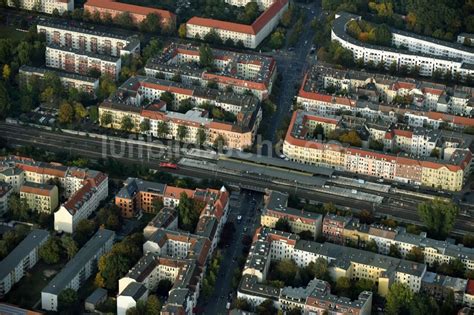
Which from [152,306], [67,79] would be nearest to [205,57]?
[67,79]

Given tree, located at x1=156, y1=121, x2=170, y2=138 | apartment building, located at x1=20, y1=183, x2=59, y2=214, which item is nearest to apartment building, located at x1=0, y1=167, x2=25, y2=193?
apartment building, located at x1=20, y1=183, x2=59, y2=214

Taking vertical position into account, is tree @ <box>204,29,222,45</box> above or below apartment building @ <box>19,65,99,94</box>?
above

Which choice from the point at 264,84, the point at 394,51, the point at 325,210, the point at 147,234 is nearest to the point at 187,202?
the point at 147,234

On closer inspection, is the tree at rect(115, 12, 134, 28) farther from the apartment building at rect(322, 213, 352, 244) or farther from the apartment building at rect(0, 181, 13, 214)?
the apartment building at rect(322, 213, 352, 244)

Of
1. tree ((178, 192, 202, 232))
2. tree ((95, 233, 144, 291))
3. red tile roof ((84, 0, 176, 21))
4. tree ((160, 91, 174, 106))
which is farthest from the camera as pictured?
red tile roof ((84, 0, 176, 21))

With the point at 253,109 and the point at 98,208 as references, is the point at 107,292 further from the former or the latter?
the point at 253,109

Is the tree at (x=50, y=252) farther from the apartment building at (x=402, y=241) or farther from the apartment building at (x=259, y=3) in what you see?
the apartment building at (x=259, y=3)
